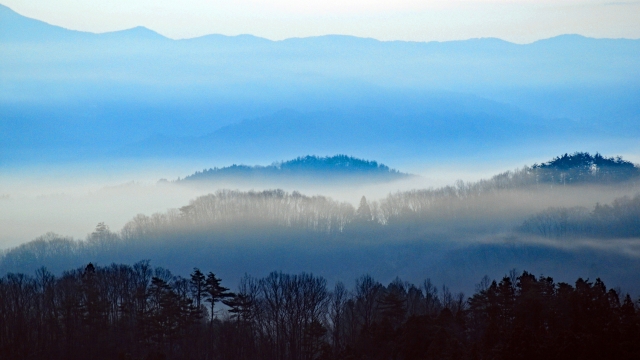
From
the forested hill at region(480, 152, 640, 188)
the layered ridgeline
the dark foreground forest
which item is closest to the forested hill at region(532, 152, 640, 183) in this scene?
the forested hill at region(480, 152, 640, 188)

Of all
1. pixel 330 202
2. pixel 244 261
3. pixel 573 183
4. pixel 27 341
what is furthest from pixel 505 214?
pixel 27 341

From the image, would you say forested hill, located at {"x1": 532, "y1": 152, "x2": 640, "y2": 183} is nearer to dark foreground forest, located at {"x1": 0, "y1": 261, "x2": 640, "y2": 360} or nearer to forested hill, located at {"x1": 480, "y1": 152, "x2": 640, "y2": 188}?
forested hill, located at {"x1": 480, "y1": 152, "x2": 640, "y2": 188}

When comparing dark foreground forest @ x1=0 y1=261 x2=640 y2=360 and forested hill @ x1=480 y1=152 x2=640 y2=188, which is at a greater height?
forested hill @ x1=480 y1=152 x2=640 y2=188

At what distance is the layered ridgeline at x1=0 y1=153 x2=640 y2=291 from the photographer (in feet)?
371

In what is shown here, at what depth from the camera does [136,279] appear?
222ft

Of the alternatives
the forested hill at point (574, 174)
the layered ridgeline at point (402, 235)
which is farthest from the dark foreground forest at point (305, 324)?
the forested hill at point (574, 174)

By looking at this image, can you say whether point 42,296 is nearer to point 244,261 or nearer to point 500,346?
point 500,346

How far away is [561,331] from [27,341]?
34660 millimetres

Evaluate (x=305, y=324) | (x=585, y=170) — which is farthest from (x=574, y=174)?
(x=305, y=324)

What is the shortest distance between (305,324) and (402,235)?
246ft

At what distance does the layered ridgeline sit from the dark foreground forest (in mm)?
43825

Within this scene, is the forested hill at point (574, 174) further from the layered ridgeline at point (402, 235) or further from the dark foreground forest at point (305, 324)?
the dark foreground forest at point (305, 324)

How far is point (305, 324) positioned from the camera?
58.9m

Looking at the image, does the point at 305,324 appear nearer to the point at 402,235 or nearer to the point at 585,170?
the point at 402,235
